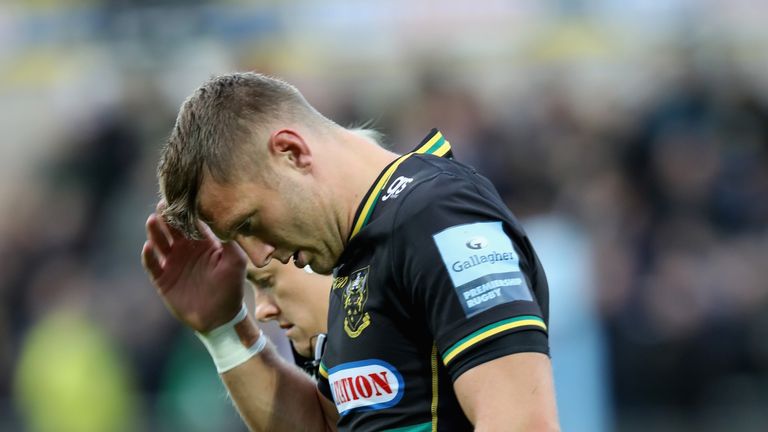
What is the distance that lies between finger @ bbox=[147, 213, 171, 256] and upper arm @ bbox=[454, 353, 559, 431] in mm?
1312

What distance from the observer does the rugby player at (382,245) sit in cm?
301

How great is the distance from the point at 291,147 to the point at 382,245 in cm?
36

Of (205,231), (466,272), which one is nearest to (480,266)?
(466,272)

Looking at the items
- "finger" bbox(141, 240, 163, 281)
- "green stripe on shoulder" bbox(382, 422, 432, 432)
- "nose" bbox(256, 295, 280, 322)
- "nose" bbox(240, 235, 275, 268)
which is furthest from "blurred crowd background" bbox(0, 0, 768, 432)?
Result: "green stripe on shoulder" bbox(382, 422, 432, 432)

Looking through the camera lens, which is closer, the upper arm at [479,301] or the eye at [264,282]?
the upper arm at [479,301]

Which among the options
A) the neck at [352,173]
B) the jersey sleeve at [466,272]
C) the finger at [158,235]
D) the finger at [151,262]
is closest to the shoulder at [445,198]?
the jersey sleeve at [466,272]

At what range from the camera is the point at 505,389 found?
2.96 m

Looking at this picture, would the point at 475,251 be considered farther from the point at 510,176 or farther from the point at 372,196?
the point at 510,176

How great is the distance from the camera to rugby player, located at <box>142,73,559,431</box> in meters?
3.01

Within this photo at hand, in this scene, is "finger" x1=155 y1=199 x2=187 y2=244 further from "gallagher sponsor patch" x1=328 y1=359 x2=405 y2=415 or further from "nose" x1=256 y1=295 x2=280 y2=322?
"gallagher sponsor patch" x1=328 y1=359 x2=405 y2=415

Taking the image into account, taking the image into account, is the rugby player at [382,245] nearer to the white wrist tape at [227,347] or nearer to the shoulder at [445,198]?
the shoulder at [445,198]

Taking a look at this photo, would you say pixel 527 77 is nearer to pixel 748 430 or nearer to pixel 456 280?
pixel 748 430

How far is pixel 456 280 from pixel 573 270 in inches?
212

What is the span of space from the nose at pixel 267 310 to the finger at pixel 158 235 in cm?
46
